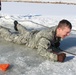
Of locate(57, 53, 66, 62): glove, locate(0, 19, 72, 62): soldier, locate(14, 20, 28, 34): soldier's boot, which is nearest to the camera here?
locate(57, 53, 66, 62): glove

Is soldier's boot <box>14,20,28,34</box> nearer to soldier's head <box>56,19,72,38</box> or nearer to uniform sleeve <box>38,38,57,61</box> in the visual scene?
uniform sleeve <box>38,38,57,61</box>

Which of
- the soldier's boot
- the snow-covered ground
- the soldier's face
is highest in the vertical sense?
the soldier's face

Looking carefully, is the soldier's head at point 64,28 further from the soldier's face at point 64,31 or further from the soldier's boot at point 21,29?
the soldier's boot at point 21,29

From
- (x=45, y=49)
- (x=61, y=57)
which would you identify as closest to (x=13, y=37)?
(x=45, y=49)

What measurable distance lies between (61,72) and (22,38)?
1258mm

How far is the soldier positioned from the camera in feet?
14.3

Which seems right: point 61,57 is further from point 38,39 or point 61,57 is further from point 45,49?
point 38,39

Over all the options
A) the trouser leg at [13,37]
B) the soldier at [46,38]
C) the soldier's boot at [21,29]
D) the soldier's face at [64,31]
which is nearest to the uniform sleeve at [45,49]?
the soldier at [46,38]

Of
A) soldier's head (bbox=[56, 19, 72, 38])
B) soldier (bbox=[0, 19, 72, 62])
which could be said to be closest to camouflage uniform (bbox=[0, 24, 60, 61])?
soldier (bbox=[0, 19, 72, 62])

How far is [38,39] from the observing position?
15.4 ft

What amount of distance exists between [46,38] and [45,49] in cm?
23

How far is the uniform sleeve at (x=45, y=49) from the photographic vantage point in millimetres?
4272

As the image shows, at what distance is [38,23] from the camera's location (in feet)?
22.2

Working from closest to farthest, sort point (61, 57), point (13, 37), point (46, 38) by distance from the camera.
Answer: point (61, 57) → point (46, 38) → point (13, 37)
